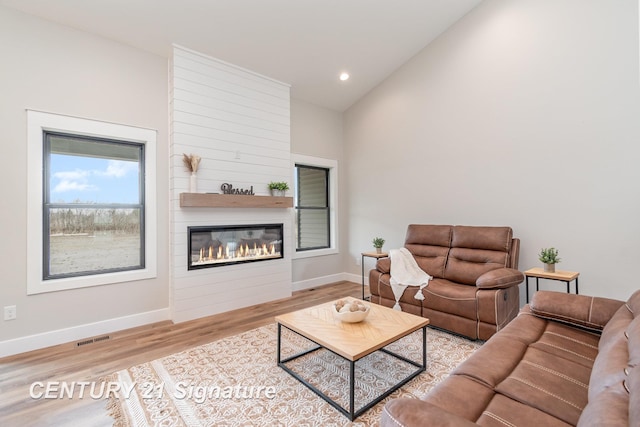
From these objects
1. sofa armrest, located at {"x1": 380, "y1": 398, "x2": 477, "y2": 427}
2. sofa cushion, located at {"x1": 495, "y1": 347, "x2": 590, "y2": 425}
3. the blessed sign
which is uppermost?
the blessed sign

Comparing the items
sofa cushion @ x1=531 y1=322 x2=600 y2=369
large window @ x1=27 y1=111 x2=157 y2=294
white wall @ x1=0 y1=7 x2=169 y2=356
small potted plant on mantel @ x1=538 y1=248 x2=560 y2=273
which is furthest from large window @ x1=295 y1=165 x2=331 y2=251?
sofa cushion @ x1=531 y1=322 x2=600 y2=369

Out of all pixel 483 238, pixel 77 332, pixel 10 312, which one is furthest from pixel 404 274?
pixel 10 312

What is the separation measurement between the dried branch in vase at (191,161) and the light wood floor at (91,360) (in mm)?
1783

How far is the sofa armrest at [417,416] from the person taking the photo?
0.94 meters

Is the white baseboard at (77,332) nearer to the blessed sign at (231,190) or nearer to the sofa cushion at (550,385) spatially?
the blessed sign at (231,190)

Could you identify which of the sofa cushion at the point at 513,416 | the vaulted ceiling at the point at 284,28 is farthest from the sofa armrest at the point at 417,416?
the vaulted ceiling at the point at 284,28

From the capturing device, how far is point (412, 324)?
2.30 meters

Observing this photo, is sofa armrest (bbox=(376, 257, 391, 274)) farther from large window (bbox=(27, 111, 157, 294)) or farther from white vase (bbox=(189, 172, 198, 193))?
large window (bbox=(27, 111, 157, 294))

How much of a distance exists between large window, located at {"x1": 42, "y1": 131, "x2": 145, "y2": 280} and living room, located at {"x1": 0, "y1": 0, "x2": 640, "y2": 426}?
0.22 m

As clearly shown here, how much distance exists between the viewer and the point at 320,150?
5.28m

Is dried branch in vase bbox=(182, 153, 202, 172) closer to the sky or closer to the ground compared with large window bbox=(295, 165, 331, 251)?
closer to the sky

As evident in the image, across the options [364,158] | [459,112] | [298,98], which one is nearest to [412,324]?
[459,112]

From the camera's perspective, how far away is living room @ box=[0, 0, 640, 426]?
283cm

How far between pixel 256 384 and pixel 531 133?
3.82 m
